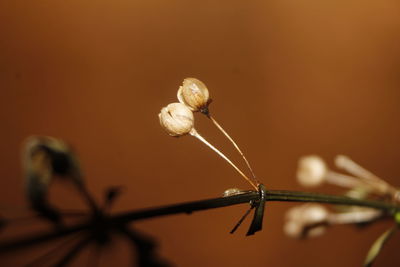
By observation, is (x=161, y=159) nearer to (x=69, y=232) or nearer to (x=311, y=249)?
(x=311, y=249)

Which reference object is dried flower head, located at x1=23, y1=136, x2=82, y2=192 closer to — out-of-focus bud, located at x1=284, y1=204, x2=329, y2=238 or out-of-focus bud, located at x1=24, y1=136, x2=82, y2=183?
out-of-focus bud, located at x1=24, y1=136, x2=82, y2=183

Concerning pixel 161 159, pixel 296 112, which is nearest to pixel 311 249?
pixel 296 112

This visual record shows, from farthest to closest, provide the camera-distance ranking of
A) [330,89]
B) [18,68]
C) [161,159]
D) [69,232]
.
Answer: [330,89], [161,159], [18,68], [69,232]

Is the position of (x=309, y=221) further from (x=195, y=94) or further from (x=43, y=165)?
(x=43, y=165)

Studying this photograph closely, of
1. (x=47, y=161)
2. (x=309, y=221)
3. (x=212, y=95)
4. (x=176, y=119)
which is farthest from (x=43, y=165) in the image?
(x=212, y=95)

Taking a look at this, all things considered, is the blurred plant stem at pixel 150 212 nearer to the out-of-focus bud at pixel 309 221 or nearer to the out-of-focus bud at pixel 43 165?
the out-of-focus bud at pixel 43 165

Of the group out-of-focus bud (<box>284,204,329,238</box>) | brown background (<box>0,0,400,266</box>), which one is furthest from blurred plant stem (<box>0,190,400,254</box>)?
brown background (<box>0,0,400,266</box>)
